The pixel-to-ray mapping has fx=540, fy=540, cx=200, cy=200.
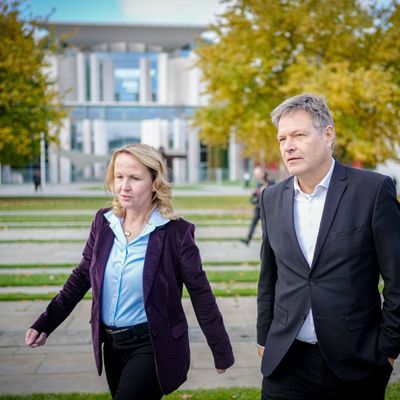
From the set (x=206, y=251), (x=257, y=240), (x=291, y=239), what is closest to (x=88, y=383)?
(x=291, y=239)

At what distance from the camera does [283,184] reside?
302cm

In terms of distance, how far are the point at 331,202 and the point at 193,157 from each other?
66208 millimetres

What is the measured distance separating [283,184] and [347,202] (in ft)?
1.42

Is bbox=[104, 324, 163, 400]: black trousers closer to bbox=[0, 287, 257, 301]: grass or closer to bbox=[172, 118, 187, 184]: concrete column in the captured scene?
bbox=[0, 287, 257, 301]: grass

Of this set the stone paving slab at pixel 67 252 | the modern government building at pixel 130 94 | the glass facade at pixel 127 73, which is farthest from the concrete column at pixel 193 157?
the stone paving slab at pixel 67 252

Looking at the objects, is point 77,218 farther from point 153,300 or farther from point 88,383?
point 153,300

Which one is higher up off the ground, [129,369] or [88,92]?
[88,92]

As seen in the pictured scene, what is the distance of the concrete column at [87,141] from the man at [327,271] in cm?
6439

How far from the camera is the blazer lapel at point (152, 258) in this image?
2.98 m

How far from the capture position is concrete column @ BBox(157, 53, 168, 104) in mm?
67250

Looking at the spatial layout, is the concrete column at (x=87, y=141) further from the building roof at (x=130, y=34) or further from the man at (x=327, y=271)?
the man at (x=327, y=271)

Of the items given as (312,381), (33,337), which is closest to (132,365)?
(33,337)

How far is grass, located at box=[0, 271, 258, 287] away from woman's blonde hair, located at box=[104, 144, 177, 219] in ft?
19.0

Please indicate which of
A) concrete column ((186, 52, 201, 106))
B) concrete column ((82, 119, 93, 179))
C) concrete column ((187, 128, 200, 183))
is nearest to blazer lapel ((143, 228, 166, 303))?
concrete column ((82, 119, 93, 179))
